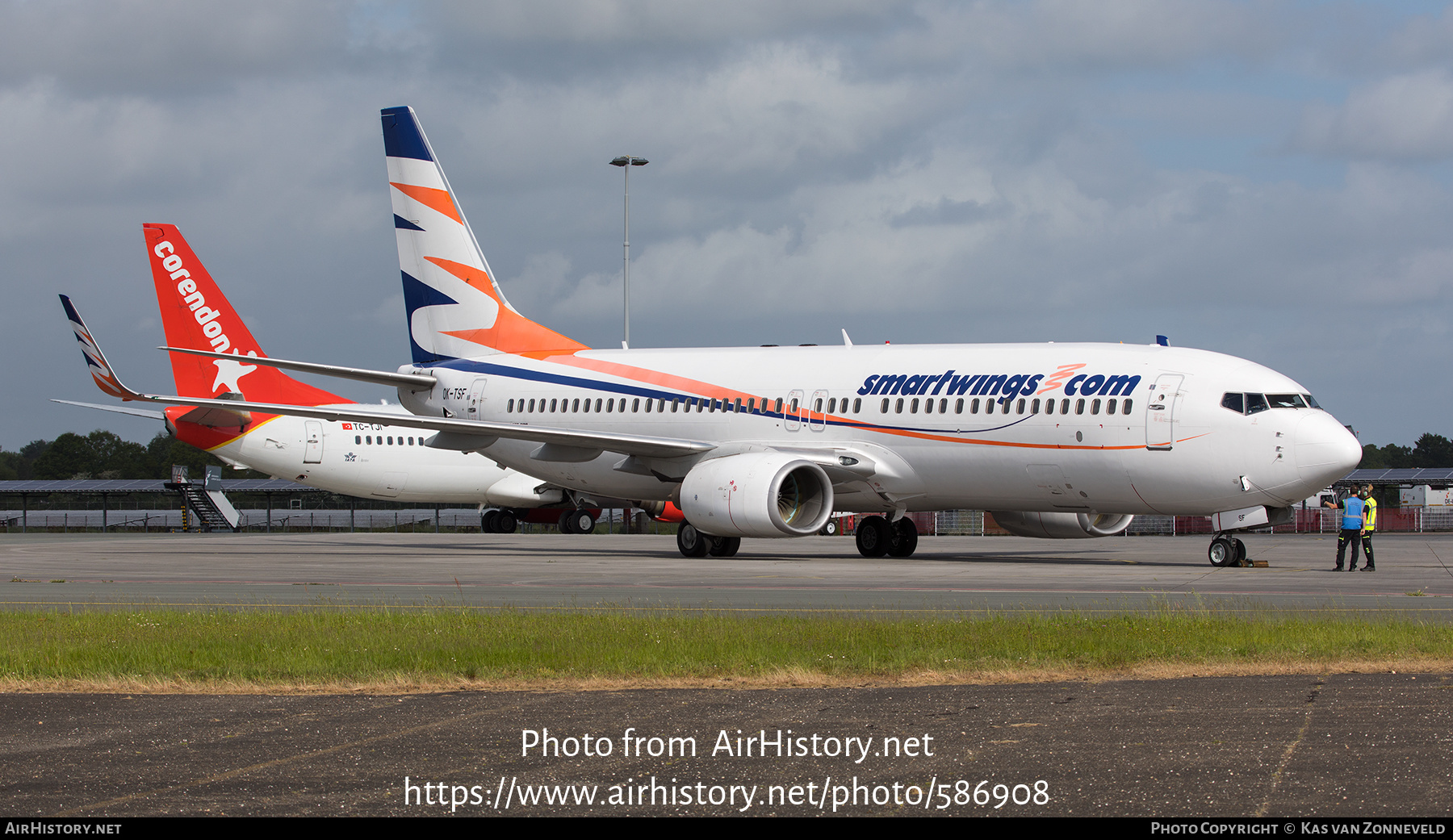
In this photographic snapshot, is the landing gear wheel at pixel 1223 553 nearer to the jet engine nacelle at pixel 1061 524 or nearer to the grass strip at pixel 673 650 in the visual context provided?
the jet engine nacelle at pixel 1061 524

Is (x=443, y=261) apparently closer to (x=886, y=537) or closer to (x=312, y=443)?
(x=886, y=537)

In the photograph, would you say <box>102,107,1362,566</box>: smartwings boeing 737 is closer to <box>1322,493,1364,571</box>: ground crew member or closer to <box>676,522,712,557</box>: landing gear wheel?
<box>676,522,712,557</box>: landing gear wheel

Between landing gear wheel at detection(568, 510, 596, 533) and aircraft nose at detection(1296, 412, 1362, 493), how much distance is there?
93.7ft

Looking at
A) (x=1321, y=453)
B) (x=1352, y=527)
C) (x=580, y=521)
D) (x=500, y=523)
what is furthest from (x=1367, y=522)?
(x=500, y=523)

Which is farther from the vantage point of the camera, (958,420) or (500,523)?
(500,523)

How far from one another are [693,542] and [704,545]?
0.24 m

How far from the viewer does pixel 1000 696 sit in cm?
953

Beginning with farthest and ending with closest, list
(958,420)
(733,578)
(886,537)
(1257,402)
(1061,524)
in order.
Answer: (1061,524) → (886,537) → (958,420) → (1257,402) → (733,578)

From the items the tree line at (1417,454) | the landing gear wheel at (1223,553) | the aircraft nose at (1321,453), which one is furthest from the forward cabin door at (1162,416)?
the tree line at (1417,454)

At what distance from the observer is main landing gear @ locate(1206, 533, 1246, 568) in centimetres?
2478

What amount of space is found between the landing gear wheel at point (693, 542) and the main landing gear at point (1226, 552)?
31.1 ft

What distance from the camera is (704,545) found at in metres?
29.0
